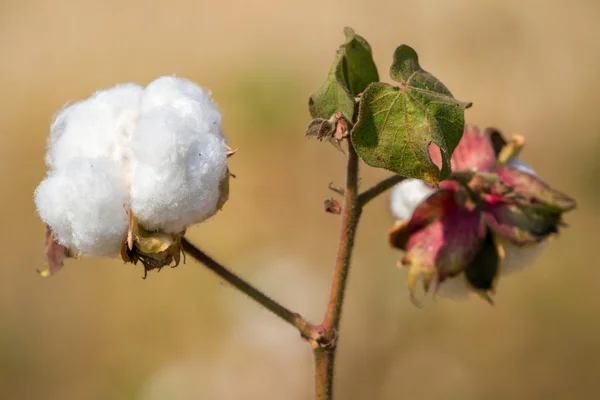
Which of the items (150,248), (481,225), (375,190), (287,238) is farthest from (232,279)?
(287,238)

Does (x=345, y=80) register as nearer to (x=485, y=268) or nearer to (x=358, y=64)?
(x=358, y=64)

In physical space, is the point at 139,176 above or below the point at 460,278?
above

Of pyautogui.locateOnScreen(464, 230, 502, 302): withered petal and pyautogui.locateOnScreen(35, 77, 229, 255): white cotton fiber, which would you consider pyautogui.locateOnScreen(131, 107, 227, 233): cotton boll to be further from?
pyautogui.locateOnScreen(464, 230, 502, 302): withered petal

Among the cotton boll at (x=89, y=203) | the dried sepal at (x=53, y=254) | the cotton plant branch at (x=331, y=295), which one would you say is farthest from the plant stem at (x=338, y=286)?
the dried sepal at (x=53, y=254)

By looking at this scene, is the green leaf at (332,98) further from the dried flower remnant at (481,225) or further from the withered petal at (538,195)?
the withered petal at (538,195)

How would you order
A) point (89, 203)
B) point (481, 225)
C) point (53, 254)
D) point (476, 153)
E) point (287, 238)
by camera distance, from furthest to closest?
→ point (287, 238) → point (476, 153) → point (481, 225) → point (53, 254) → point (89, 203)

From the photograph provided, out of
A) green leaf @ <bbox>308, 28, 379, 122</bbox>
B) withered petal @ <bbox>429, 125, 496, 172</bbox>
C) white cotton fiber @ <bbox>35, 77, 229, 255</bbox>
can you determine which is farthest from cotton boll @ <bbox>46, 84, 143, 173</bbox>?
withered petal @ <bbox>429, 125, 496, 172</bbox>

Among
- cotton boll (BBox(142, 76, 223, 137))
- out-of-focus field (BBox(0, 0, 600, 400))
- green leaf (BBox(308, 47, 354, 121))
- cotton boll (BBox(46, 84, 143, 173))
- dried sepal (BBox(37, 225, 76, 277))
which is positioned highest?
green leaf (BBox(308, 47, 354, 121))
